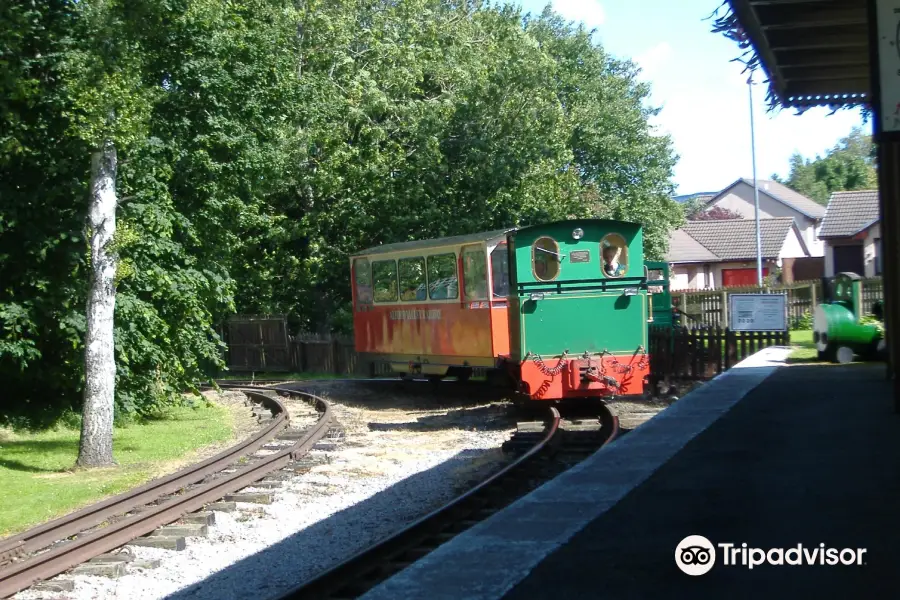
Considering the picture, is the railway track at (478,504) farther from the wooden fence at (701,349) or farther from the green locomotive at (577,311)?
the wooden fence at (701,349)

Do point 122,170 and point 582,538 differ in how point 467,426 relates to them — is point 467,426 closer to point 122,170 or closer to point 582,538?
point 122,170

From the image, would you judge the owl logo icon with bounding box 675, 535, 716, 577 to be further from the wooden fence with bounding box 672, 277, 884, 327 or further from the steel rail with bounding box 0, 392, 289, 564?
the wooden fence with bounding box 672, 277, 884, 327

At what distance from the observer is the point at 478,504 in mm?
10039

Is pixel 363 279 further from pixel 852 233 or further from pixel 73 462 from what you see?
pixel 852 233

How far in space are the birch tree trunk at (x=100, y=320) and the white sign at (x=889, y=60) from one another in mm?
10222

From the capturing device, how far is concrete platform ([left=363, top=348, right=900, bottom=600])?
4957mm

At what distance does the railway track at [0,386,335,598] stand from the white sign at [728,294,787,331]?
8.30 metres

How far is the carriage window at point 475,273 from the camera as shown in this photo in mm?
17562

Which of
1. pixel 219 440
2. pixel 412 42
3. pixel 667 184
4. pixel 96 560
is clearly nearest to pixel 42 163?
pixel 219 440

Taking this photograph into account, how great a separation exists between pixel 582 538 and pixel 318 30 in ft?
90.4

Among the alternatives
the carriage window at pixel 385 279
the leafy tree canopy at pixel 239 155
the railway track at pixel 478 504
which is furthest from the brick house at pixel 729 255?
the railway track at pixel 478 504

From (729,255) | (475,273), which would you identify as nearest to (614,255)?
(475,273)

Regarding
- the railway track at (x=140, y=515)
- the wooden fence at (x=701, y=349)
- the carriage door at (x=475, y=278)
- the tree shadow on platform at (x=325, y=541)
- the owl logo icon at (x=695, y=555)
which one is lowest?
the tree shadow on platform at (x=325, y=541)

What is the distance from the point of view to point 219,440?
16.9 meters
